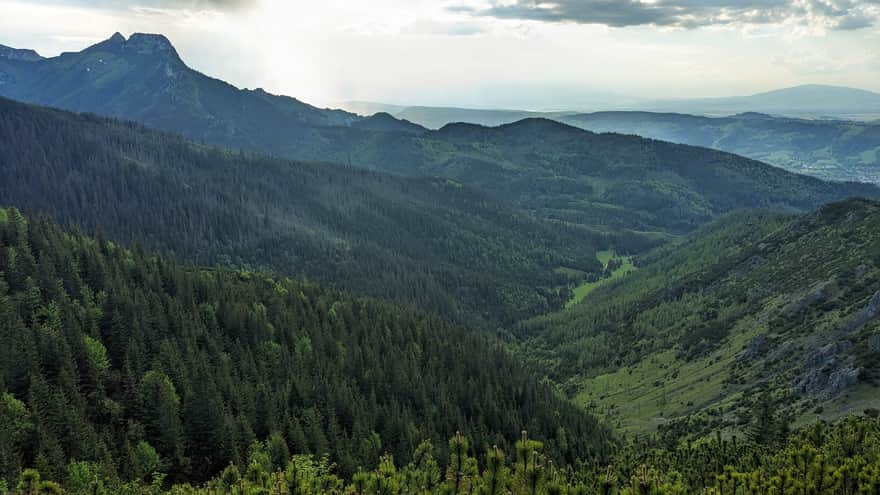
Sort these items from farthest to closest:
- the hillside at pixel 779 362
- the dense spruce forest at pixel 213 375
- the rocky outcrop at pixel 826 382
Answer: the hillside at pixel 779 362, the rocky outcrop at pixel 826 382, the dense spruce forest at pixel 213 375

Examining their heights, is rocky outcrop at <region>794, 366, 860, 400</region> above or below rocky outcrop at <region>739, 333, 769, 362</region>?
above

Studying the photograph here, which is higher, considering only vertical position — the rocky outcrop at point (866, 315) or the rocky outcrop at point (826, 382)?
the rocky outcrop at point (866, 315)

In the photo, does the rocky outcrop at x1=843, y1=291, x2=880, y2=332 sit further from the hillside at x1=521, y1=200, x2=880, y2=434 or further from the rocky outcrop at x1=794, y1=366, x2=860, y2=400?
the rocky outcrop at x1=794, y1=366, x2=860, y2=400

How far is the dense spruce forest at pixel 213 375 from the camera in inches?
3118

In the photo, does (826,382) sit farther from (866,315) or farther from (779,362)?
(779,362)

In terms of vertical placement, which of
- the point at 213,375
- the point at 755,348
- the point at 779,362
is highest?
the point at 213,375

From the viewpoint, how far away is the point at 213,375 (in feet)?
334

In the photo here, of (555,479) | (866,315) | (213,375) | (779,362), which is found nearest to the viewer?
(555,479)

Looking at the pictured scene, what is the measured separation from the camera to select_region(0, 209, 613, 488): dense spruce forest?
79.2m

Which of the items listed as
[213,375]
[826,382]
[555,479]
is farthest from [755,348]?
[555,479]

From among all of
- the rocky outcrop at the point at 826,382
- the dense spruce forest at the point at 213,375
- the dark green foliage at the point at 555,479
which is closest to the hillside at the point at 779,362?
the rocky outcrop at the point at 826,382

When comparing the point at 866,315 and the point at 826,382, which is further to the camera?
the point at 866,315

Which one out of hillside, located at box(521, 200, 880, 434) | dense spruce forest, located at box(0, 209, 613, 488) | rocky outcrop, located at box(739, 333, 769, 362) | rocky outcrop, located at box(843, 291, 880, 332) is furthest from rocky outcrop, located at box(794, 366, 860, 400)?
dense spruce forest, located at box(0, 209, 613, 488)

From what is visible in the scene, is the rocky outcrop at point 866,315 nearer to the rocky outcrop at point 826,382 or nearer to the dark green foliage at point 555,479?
the rocky outcrop at point 826,382
